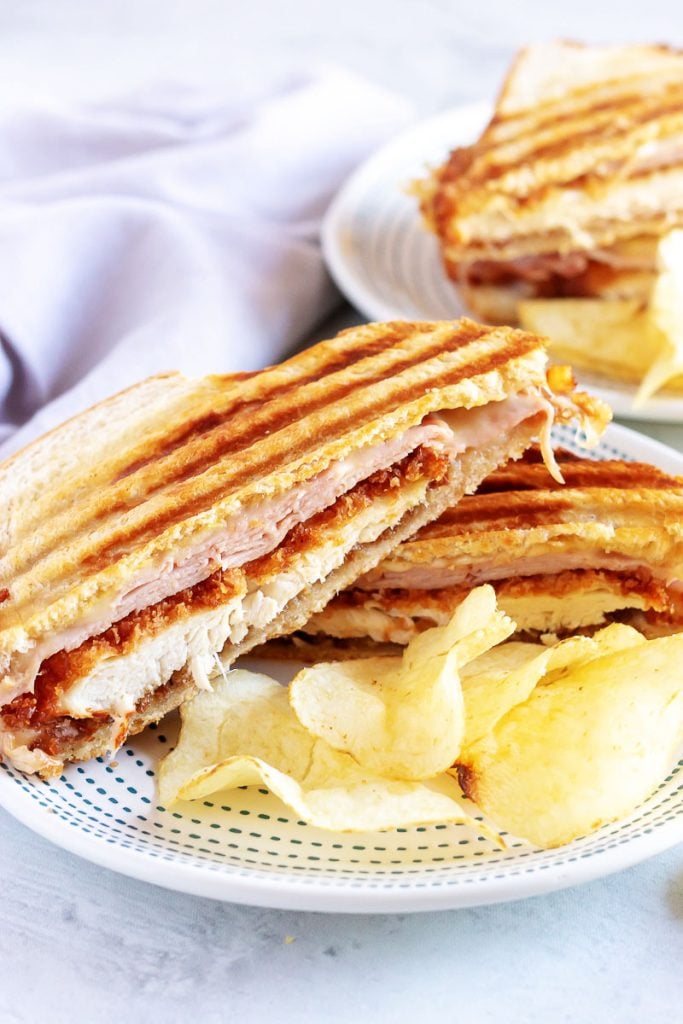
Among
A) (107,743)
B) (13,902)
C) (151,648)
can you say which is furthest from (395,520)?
(13,902)

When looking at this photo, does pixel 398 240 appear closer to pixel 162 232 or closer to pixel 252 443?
pixel 162 232

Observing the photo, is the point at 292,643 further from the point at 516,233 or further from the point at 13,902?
the point at 516,233

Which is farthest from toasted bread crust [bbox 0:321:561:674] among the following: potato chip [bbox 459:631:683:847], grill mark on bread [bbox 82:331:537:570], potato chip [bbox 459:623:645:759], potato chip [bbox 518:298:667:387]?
potato chip [bbox 518:298:667:387]

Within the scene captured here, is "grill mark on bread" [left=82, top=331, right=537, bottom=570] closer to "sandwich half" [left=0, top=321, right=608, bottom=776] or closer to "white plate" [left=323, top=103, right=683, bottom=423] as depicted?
"sandwich half" [left=0, top=321, right=608, bottom=776]

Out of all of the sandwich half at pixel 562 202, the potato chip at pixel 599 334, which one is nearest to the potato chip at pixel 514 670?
the potato chip at pixel 599 334

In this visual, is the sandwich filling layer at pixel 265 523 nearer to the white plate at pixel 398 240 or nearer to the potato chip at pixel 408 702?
the potato chip at pixel 408 702
